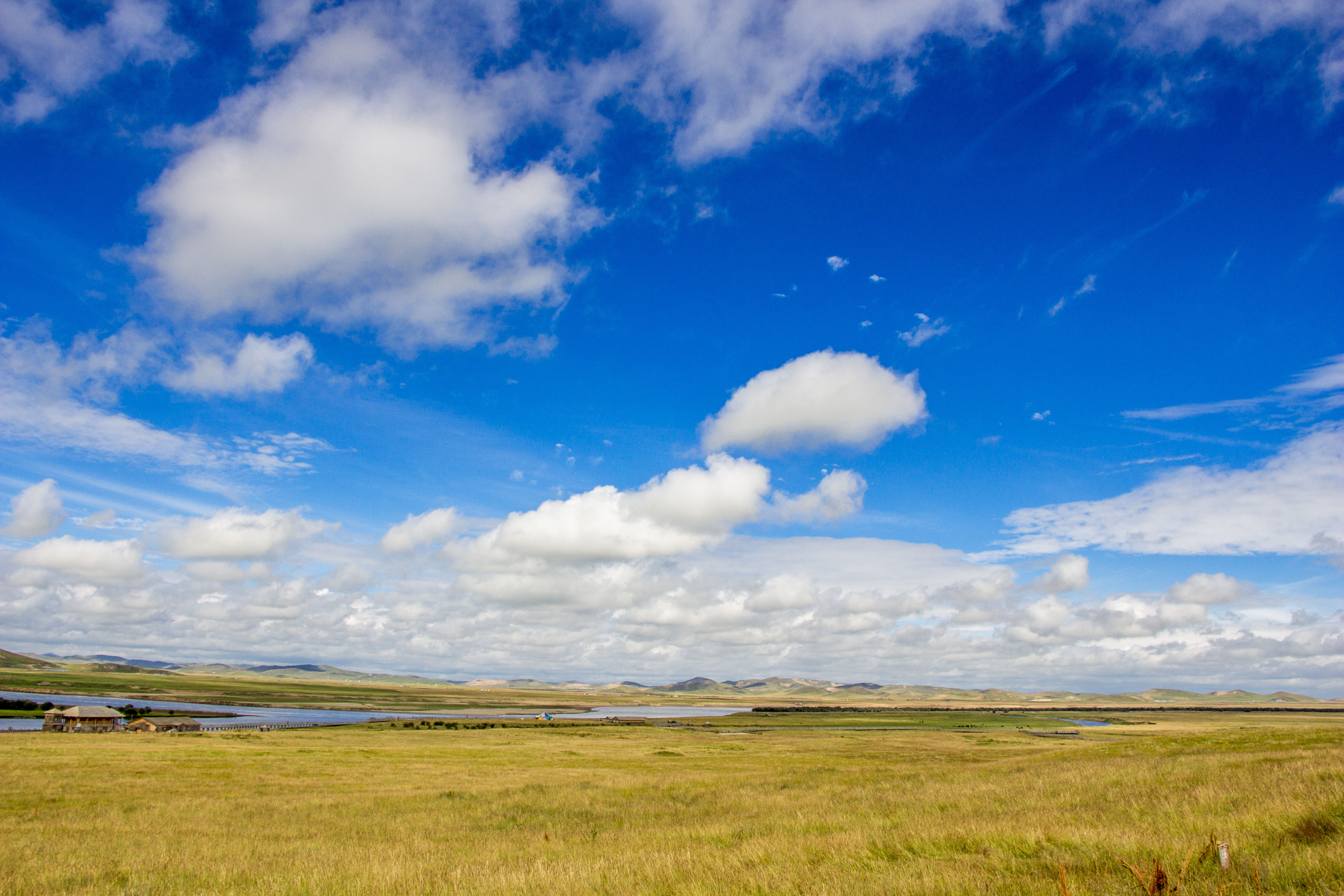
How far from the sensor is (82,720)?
8544 centimetres

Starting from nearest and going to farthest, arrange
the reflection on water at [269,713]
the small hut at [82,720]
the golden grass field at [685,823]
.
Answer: the golden grass field at [685,823]
the small hut at [82,720]
the reflection on water at [269,713]

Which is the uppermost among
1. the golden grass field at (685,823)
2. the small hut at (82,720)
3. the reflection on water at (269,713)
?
the golden grass field at (685,823)

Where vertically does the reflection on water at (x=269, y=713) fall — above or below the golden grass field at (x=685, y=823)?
below

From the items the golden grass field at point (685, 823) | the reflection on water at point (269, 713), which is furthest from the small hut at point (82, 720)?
the golden grass field at point (685, 823)

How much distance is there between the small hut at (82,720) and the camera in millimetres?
84625

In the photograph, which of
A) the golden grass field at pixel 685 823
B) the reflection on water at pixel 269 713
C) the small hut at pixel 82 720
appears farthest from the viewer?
the reflection on water at pixel 269 713

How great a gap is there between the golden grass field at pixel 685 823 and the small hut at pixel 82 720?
44874 millimetres

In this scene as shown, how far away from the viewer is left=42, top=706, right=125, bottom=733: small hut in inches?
3332

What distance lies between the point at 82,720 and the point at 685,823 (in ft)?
330

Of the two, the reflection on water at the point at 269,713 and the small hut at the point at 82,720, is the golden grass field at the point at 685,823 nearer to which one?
the small hut at the point at 82,720

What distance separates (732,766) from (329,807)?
2868cm

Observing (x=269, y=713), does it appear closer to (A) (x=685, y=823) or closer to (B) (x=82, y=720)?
(B) (x=82, y=720)

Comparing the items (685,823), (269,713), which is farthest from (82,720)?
(685,823)

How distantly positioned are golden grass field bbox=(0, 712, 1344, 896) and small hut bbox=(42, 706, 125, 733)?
4487 centimetres
